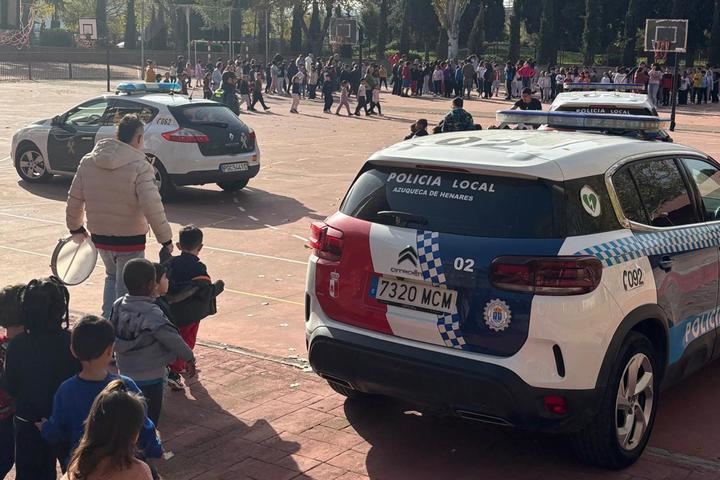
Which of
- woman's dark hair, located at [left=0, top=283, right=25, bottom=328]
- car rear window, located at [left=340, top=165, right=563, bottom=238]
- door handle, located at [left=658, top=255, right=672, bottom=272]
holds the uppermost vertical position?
car rear window, located at [left=340, top=165, right=563, bottom=238]

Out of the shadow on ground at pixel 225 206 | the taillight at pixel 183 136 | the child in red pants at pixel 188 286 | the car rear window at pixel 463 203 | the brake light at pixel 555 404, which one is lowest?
the shadow on ground at pixel 225 206

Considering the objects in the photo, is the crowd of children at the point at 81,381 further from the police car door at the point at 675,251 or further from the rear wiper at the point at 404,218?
the police car door at the point at 675,251

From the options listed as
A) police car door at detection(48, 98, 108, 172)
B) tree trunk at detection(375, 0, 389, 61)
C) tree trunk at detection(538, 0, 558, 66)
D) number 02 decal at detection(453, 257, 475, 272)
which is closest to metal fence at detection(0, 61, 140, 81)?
tree trunk at detection(375, 0, 389, 61)

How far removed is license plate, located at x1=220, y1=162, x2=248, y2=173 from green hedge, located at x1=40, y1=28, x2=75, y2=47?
203ft

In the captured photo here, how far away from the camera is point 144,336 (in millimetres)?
5305

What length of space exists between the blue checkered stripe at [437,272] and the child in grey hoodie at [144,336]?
1.31 m

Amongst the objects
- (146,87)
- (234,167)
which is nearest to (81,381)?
(234,167)

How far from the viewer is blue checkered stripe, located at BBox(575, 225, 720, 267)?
16.7 feet

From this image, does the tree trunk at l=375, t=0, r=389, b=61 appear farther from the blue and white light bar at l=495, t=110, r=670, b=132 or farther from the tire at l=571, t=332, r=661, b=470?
the tire at l=571, t=332, r=661, b=470

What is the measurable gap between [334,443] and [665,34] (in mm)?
32466

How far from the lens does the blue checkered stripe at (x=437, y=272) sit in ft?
16.5

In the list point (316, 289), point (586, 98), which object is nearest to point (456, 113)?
point (586, 98)

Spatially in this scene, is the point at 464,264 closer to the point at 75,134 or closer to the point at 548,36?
the point at 75,134

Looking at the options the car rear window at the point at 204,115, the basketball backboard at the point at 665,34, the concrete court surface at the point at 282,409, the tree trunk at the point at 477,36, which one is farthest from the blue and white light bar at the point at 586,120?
the tree trunk at the point at 477,36
